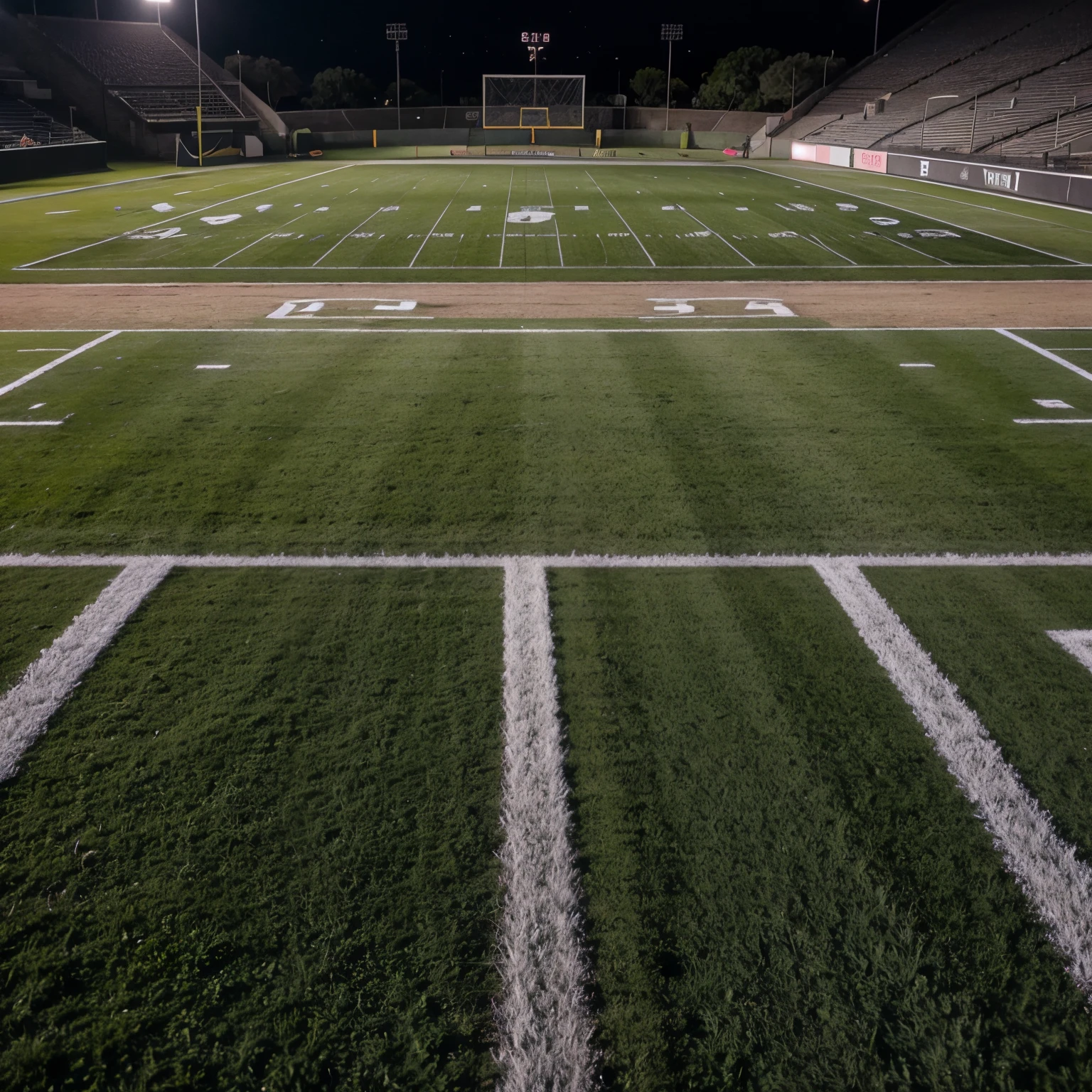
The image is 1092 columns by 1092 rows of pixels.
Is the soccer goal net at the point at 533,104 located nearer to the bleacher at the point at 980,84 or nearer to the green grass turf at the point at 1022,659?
the bleacher at the point at 980,84

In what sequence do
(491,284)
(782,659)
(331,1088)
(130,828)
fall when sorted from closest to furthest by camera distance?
(331,1088), (130,828), (782,659), (491,284)

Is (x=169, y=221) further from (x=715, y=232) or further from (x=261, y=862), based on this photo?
(x=261, y=862)

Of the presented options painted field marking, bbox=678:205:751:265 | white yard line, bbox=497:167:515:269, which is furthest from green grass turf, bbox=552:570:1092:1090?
painted field marking, bbox=678:205:751:265

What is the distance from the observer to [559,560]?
6750 millimetres

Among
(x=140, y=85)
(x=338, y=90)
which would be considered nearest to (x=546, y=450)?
(x=140, y=85)

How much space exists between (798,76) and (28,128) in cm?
6285

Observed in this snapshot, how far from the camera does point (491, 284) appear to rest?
18.3m

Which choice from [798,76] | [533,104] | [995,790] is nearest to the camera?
[995,790]

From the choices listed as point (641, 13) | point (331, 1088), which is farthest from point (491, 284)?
point (641, 13)

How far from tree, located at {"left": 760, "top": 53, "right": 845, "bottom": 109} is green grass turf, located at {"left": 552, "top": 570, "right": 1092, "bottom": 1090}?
87456 millimetres

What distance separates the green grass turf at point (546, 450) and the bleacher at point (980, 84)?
112 ft

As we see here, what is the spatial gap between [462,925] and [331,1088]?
0.77 meters

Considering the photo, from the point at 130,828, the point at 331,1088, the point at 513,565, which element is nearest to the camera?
the point at 331,1088

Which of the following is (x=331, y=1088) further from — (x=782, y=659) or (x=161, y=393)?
(x=161, y=393)
